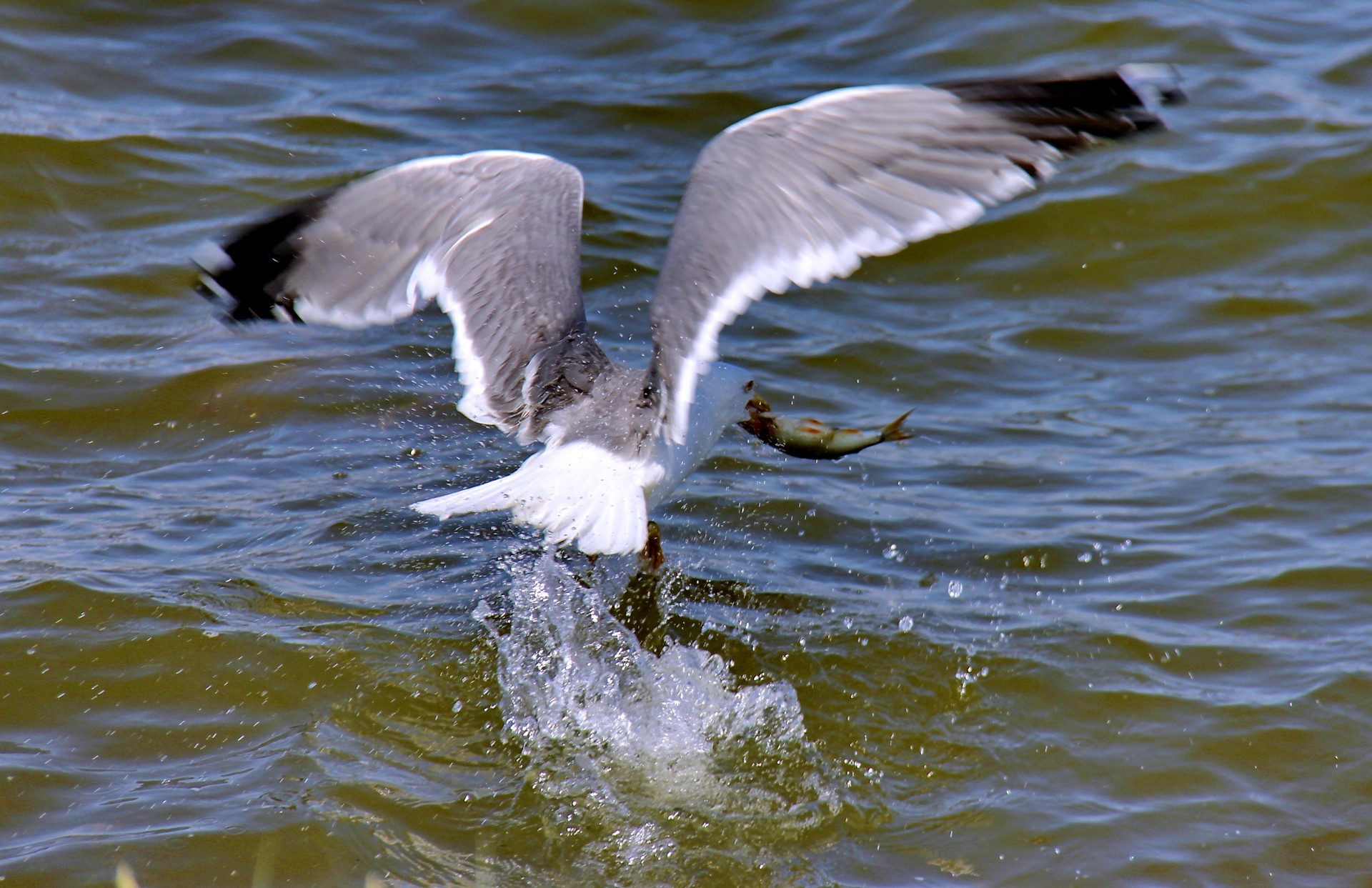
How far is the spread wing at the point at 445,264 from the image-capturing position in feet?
12.9

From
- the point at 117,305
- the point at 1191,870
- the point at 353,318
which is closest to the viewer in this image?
the point at 1191,870

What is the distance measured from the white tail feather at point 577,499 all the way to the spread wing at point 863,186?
0.83 feet

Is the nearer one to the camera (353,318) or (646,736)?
(646,736)

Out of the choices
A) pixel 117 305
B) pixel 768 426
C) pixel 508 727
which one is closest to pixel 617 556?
pixel 768 426

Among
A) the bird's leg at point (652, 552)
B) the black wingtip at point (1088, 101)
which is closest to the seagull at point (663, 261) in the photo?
the black wingtip at point (1088, 101)

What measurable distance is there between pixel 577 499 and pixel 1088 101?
5.43 ft

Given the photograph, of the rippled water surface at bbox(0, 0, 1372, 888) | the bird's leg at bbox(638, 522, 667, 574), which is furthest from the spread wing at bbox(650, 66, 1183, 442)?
Answer: the rippled water surface at bbox(0, 0, 1372, 888)

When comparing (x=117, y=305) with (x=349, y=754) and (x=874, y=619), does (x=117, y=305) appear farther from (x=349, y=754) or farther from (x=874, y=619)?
(x=874, y=619)

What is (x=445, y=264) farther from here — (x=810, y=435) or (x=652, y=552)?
(x=810, y=435)

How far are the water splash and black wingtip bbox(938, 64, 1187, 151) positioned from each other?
5.33 feet

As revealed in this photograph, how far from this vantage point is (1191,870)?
315cm

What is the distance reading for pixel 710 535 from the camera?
4.63 meters

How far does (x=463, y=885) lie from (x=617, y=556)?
5.35 ft

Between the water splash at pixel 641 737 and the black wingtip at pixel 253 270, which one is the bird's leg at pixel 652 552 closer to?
the water splash at pixel 641 737
